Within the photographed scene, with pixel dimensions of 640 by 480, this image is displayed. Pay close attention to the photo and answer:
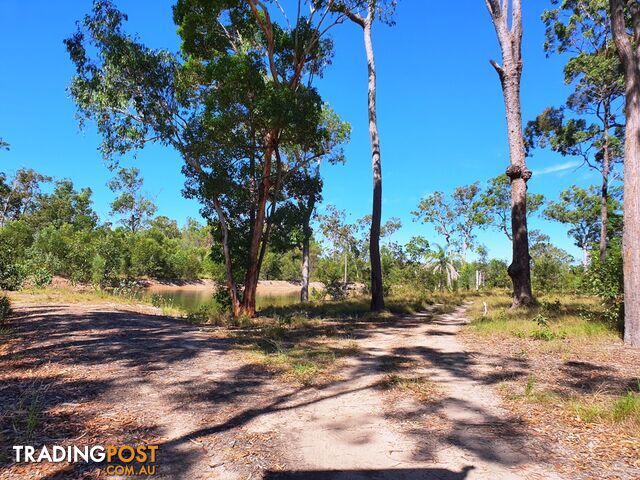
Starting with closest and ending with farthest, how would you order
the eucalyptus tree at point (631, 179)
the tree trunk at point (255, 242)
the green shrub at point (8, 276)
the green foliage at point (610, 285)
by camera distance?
the eucalyptus tree at point (631, 179) → the green foliage at point (610, 285) → the green shrub at point (8, 276) → the tree trunk at point (255, 242)

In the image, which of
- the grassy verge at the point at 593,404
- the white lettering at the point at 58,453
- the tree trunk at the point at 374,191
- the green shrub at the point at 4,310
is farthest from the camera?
the tree trunk at the point at 374,191

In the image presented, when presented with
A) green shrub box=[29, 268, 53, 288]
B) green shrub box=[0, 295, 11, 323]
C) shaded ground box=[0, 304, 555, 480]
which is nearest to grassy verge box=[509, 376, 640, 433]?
shaded ground box=[0, 304, 555, 480]

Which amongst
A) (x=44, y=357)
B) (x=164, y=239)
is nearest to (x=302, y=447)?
(x=44, y=357)

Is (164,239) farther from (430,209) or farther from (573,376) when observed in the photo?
(573,376)

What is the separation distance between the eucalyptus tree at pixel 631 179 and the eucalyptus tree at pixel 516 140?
4262 millimetres

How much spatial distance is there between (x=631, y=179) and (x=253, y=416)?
7.17 meters

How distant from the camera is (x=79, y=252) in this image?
27.2 meters

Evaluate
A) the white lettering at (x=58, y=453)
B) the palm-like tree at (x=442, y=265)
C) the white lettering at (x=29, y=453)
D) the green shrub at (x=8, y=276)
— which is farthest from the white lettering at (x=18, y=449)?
the palm-like tree at (x=442, y=265)

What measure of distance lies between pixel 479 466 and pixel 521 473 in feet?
0.87

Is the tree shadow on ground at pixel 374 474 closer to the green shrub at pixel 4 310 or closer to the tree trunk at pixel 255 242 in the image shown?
→ the green shrub at pixel 4 310

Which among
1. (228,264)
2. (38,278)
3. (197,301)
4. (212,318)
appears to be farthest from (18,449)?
(197,301)

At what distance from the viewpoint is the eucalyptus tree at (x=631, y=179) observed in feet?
19.5

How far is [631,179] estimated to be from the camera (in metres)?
6.16

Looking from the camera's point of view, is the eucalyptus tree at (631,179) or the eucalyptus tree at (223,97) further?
the eucalyptus tree at (223,97)
